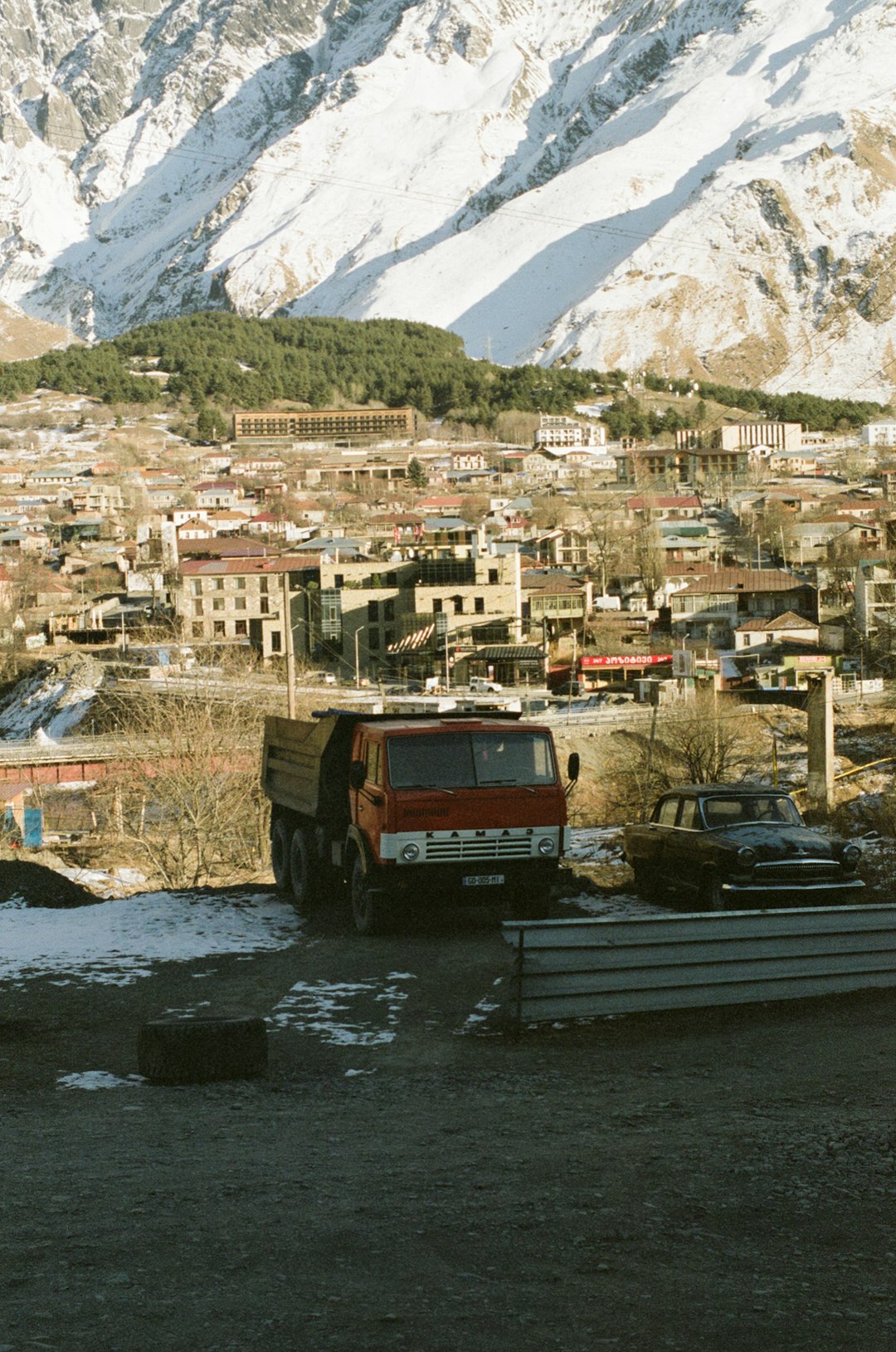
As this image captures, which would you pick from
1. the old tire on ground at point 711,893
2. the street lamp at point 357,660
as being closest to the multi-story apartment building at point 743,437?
the street lamp at point 357,660

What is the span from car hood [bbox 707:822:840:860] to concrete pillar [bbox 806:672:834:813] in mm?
20487

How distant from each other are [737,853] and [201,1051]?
5.54 m

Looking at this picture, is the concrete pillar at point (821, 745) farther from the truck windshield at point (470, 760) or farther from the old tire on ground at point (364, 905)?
the old tire on ground at point (364, 905)

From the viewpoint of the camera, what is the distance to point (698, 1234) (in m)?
5.37

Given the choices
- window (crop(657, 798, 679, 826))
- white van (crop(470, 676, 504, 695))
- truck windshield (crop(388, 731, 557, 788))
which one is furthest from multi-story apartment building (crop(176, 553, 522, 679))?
truck windshield (crop(388, 731, 557, 788))

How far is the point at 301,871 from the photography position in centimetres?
1535

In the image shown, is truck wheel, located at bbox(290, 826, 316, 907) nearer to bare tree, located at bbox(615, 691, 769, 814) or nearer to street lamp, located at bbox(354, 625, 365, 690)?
bare tree, located at bbox(615, 691, 769, 814)

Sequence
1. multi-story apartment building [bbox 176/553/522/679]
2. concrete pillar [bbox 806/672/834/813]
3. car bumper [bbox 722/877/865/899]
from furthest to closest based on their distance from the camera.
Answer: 1. multi-story apartment building [bbox 176/553/522/679]
2. concrete pillar [bbox 806/672/834/813]
3. car bumper [bbox 722/877/865/899]

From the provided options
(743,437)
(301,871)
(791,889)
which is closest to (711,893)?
(791,889)

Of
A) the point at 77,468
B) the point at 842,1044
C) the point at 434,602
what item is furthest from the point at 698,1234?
the point at 77,468

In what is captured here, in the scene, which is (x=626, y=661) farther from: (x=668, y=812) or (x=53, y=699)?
(x=668, y=812)

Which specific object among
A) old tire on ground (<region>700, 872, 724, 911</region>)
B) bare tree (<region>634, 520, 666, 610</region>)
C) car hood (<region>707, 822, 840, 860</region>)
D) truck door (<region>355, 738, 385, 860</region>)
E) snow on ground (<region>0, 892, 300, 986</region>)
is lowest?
snow on ground (<region>0, 892, 300, 986</region>)

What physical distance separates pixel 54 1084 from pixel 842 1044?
14.2ft

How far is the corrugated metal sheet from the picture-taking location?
9.16m
